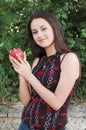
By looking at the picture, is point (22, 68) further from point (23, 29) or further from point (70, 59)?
point (23, 29)

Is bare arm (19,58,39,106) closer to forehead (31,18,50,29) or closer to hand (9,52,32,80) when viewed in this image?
hand (9,52,32,80)

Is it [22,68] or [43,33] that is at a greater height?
[43,33]

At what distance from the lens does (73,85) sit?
2498mm

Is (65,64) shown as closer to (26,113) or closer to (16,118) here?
(26,113)

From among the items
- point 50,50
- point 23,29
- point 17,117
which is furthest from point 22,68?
point 23,29

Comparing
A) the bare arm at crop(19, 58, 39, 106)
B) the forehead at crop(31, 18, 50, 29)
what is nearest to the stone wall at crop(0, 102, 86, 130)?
the bare arm at crop(19, 58, 39, 106)

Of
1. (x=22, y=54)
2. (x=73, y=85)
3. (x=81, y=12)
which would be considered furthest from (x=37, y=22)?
(x=81, y=12)

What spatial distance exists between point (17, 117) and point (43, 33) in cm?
223

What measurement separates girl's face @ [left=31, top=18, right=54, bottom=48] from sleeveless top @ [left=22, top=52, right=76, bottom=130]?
0.38 ft

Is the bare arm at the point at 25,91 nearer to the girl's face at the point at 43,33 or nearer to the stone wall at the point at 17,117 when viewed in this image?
Answer: the girl's face at the point at 43,33

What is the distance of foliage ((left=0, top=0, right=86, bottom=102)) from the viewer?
468 cm

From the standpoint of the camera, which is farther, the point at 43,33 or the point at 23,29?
the point at 23,29

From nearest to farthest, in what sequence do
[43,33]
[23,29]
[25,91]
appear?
[43,33] → [25,91] → [23,29]

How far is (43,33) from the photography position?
8.57ft
